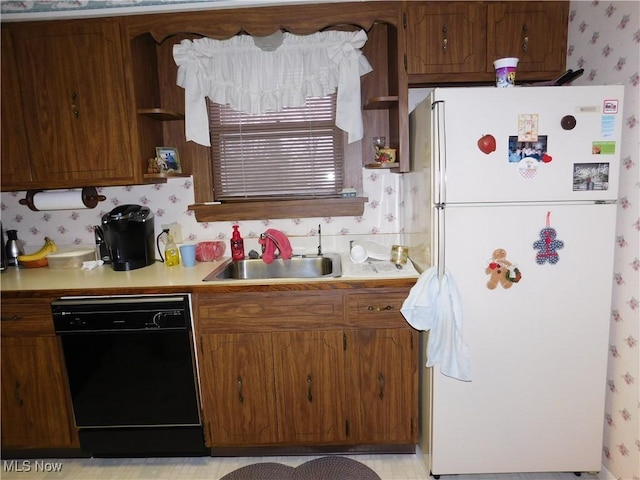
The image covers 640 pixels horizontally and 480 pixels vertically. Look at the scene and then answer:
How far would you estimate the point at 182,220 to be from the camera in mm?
2336

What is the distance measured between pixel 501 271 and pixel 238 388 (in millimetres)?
1300

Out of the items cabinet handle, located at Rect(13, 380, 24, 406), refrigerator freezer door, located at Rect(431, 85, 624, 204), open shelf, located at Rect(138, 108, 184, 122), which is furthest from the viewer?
open shelf, located at Rect(138, 108, 184, 122)

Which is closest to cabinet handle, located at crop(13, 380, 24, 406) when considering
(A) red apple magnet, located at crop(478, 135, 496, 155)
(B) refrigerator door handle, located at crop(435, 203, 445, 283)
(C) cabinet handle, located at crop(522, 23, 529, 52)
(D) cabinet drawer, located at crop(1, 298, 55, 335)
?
(D) cabinet drawer, located at crop(1, 298, 55, 335)

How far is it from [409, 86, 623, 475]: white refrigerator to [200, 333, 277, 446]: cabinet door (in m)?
0.76

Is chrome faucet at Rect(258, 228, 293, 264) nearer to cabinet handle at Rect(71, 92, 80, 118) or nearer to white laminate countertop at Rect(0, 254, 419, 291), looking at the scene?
white laminate countertop at Rect(0, 254, 419, 291)

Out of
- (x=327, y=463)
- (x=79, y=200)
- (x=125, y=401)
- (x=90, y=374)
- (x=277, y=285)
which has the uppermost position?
(x=79, y=200)

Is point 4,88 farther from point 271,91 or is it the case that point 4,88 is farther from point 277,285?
point 277,285

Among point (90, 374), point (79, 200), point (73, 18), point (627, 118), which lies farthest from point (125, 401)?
point (627, 118)

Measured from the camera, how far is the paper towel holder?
2.21 metres

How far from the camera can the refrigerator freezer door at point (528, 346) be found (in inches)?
60.6

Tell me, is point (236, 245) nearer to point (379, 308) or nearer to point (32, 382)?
point (379, 308)

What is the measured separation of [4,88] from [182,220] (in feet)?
3.58

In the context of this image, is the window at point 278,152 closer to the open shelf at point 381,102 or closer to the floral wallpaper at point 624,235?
the open shelf at point 381,102

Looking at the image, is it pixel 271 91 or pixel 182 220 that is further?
pixel 182 220
